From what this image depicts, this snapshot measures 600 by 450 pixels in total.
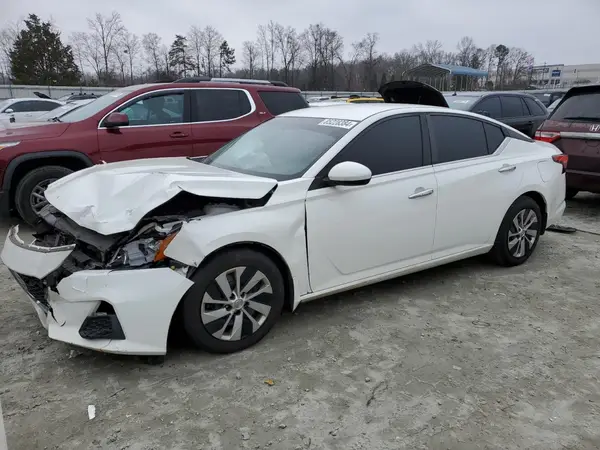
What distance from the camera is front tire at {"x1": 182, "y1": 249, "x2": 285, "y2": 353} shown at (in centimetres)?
293

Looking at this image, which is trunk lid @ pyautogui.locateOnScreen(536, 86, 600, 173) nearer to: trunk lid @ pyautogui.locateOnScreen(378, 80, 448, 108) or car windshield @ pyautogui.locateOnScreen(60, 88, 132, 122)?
trunk lid @ pyautogui.locateOnScreen(378, 80, 448, 108)

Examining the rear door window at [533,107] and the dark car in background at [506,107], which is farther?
the rear door window at [533,107]

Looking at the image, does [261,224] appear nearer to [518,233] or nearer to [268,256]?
[268,256]

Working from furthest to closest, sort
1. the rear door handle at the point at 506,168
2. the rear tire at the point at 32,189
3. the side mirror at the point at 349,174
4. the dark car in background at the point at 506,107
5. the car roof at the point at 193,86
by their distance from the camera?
the dark car in background at the point at 506,107
the car roof at the point at 193,86
the rear tire at the point at 32,189
the rear door handle at the point at 506,168
the side mirror at the point at 349,174

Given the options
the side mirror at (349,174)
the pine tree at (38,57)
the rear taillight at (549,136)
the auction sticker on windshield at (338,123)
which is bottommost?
the side mirror at (349,174)

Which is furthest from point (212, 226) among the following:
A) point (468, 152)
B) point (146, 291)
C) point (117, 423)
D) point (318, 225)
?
point (468, 152)

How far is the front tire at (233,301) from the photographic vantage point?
9.61 feet

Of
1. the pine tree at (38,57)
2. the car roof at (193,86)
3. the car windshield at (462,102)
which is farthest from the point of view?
the pine tree at (38,57)

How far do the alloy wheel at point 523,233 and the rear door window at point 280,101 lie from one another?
3945 millimetres

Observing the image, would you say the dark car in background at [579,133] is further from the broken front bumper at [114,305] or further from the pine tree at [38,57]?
the pine tree at [38,57]

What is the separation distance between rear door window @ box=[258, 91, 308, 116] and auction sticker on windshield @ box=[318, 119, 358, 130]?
3.45m

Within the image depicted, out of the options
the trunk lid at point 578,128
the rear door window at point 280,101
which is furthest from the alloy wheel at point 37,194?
the trunk lid at point 578,128

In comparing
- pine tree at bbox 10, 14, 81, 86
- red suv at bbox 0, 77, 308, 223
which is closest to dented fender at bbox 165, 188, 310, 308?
red suv at bbox 0, 77, 308, 223

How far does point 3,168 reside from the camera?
557cm
